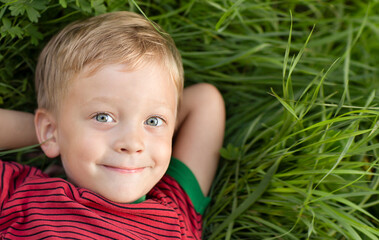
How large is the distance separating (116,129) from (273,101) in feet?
2.80

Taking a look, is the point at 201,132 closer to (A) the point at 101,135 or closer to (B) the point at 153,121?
(B) the point at 153,121

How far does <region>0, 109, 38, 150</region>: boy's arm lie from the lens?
160 centimetres

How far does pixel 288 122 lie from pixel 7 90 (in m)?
1.16

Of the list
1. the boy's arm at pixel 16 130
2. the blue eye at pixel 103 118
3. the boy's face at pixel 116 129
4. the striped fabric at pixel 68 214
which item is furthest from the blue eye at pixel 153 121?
the boy's arm at pixel 16 130

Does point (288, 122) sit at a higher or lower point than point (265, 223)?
higher

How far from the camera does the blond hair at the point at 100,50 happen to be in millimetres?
1409

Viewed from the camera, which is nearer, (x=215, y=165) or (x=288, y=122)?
(x=288, y=122)

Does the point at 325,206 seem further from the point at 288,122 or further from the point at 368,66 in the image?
the point at 368,66

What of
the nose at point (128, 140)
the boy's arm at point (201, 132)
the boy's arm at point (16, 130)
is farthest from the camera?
the boy's arm at point (201, 132)

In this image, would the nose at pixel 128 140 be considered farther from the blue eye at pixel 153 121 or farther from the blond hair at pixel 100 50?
the blond hair at pixel 100 50

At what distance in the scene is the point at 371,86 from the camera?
1950 mm

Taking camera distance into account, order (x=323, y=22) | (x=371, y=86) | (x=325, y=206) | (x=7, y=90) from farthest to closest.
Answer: (x=323, y=22) → (x=371, y=86) → (x=7, y=90) → (x=325, y=206)

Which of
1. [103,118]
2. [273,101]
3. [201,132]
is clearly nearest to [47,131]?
[103,118]

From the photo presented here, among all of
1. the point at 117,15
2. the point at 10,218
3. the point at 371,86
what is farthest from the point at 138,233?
the point at 371,86
